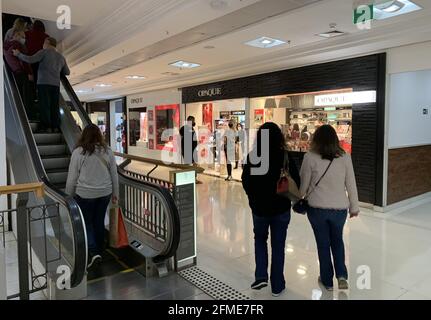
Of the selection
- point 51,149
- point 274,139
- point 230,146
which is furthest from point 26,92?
point 230,146

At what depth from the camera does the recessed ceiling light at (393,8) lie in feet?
13.3

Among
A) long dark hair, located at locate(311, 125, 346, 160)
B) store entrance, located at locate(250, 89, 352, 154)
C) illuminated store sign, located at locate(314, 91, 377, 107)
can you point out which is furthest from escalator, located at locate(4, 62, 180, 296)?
illuminated store sign, located at locate(314, 91, 377, 107)

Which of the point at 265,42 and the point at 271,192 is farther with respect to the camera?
the point at 265,42

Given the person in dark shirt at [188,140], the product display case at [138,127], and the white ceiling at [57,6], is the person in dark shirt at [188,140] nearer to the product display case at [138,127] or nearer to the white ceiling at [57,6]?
the white ceiling at [57,6]

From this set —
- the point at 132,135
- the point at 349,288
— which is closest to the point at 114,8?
the point at 349,288

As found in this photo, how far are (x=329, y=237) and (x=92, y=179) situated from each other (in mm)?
2235

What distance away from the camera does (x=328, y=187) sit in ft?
9.25

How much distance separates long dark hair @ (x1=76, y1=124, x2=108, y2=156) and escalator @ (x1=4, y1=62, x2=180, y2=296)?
0.46 metres

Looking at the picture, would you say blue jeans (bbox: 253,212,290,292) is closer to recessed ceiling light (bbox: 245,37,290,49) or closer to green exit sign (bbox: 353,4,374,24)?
green exit sign (bbox: 353,4,374,24)

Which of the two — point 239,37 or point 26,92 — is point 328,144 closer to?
point 239,37

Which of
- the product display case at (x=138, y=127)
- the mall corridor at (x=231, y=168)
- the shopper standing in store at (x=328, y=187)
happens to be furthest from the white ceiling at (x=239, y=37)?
the product display case at (x=138, y=127)

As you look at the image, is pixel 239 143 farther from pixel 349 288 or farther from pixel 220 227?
pixel 349 288

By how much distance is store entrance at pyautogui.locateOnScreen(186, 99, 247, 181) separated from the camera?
959cm

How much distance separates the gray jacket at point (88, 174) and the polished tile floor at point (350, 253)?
4.54 feet
